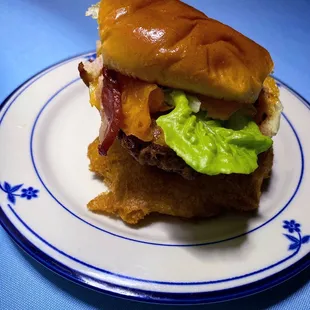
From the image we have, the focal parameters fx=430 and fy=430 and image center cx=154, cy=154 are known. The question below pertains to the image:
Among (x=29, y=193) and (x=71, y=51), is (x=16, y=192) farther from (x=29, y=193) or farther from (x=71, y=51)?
(x=71, y=51)

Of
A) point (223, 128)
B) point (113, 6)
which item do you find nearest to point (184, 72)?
point (223, 128)

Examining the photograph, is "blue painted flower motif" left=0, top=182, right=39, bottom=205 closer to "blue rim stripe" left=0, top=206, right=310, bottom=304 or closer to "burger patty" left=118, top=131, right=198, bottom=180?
"blue rim stripe" left=0, top=206, right=310, bottom=304

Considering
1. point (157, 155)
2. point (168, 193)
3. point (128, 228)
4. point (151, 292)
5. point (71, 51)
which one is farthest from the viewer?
point (71, 51)

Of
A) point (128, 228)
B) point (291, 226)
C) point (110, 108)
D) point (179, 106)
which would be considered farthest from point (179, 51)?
point (291, 226)

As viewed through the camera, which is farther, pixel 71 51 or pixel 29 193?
pixel 71 51

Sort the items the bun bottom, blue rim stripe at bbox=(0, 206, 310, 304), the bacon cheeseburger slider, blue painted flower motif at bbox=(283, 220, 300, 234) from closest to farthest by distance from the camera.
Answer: blue rim stripe at bbox=(0, 206, 310, 304)
the bacon cheeseburger slider
blue painted flower motif at bbox=(283, 220, 300, 234)
the bun bottom

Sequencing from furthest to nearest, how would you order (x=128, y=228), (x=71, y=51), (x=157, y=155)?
1. (x=71, y=51)
2. (x=128, y=228)
3. (x=157, y=155)

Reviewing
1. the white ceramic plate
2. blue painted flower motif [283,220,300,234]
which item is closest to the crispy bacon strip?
the white ceramic plate
